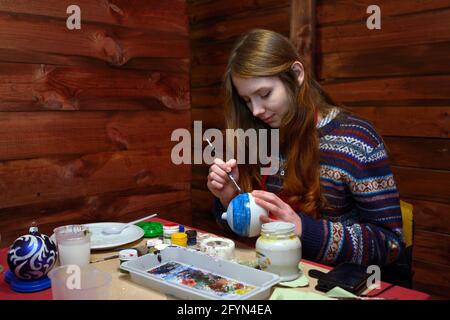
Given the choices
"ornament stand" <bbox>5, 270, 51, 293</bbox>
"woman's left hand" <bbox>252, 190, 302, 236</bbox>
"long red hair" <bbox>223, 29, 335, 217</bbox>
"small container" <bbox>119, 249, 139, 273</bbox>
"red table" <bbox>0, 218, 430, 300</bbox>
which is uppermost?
"long red hair" <bbox>223, 29, 335, 217</bbox>

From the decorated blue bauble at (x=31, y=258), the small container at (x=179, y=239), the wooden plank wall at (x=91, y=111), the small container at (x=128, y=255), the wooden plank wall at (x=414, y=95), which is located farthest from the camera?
the wooden plank wall at (x=414, y=95)

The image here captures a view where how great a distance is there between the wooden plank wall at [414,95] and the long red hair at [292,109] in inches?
30.0

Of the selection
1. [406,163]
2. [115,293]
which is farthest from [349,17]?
[115,293]

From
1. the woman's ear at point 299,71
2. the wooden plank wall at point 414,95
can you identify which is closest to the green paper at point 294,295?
the woman's ear at point 299,71

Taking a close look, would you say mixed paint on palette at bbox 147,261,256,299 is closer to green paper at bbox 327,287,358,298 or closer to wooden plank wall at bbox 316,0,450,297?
green paper at bbox 327,287,358,298

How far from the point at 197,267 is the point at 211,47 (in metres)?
2.38

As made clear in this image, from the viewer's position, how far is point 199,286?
40.0 inches

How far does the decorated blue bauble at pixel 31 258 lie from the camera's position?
1.06 metres

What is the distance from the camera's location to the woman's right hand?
1.49 metres

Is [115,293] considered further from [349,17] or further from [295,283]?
[349,17]

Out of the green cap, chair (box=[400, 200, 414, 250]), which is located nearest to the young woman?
chair (box=[400, 200, 414, 250])

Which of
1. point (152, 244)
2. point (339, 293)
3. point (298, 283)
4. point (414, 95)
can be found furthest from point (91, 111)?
point (414, 95)

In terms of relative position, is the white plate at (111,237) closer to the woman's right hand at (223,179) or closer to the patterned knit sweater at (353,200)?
the woman's right hand at (223,179)

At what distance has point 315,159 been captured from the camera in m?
1.54
